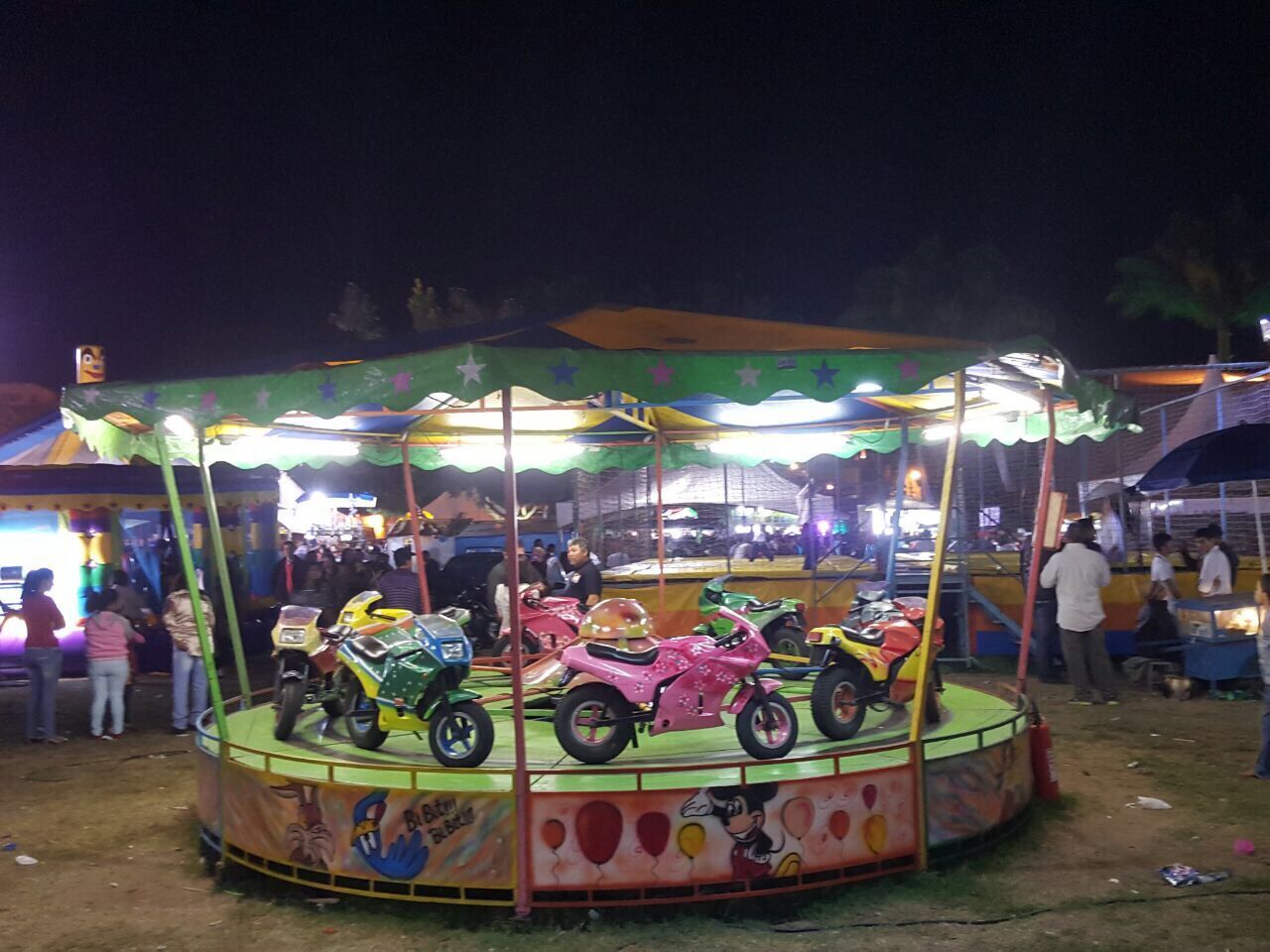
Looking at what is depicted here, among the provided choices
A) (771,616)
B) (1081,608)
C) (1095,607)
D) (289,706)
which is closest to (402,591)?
(289,706)

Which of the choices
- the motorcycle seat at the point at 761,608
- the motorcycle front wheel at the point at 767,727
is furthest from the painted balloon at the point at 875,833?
the motorcycle seat at the point at 761,608

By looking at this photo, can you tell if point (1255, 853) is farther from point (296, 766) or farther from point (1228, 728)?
point (296, 766)

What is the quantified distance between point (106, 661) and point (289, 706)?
4249 millimetres

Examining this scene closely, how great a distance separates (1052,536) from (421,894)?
17.0 feet

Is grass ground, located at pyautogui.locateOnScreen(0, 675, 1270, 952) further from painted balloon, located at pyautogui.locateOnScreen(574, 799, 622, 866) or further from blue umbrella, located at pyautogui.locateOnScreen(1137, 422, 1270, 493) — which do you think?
blue umbrella, located at pyautogui.locateOnScreen(1137, 422, 1270, 493)

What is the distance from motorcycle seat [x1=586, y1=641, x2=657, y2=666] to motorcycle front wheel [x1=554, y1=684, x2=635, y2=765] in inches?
7.7

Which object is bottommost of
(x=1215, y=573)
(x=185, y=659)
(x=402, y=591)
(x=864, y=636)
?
(x=185, y=659)

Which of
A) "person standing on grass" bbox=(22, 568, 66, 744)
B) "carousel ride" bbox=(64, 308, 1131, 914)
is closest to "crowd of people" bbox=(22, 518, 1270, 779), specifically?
"person standing on grass" bbox=(22, 568, 66, 744)

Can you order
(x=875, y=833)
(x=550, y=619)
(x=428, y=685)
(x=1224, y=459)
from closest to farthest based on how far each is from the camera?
(x=875, y=833)
(x=428, y=685)
(x=550, y=619)
(x=1224, y=459)

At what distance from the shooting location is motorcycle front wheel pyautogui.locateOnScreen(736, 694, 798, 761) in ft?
22.5

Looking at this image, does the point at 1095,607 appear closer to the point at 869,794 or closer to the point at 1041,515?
the point at 1041,515

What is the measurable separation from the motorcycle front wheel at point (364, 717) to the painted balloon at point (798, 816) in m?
3.06

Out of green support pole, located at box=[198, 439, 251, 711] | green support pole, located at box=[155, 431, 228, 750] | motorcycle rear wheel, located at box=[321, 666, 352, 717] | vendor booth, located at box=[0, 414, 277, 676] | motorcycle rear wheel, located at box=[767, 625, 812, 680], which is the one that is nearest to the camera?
green support pole, located at box=[155, 431, 228, 750]

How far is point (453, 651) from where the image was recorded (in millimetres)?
7164
